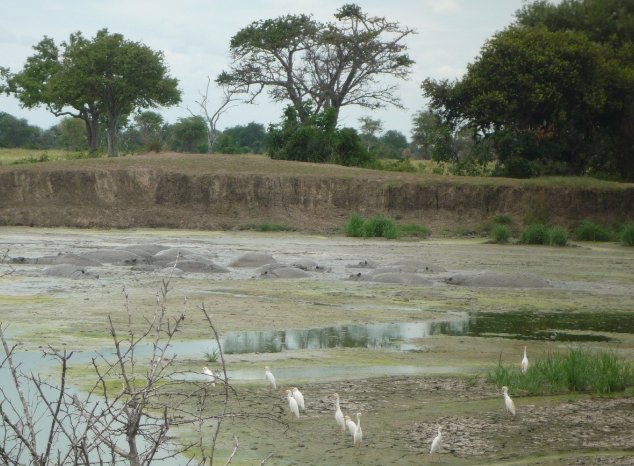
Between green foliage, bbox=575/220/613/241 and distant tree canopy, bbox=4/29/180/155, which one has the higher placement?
distant tree canopy, bbox=4/29/180/155

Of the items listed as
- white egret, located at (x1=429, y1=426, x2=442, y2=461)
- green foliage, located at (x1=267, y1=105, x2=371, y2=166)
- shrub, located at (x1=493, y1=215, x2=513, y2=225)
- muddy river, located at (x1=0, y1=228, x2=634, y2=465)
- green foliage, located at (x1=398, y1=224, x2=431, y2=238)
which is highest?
green foliage, located at (x1=267, y1=105, x2=371, y2=166)

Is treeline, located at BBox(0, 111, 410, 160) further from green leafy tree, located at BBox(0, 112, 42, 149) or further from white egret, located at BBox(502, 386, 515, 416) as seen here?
white egret, located at BBox(502, 386, 515, 416)

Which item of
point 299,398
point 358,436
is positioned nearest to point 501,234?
point 299,398

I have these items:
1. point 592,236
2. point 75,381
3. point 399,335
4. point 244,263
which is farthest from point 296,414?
point 592,236

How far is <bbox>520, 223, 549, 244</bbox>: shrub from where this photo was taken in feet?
94.2

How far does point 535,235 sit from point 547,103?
7693 mm

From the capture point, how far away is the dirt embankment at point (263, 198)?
3225 centimetres

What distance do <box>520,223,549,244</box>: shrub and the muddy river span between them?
135 centimetres

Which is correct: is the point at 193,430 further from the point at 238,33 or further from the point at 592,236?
the point at 238,33

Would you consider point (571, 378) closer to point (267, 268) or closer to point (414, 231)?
point (267, 268)

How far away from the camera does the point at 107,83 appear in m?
47.6

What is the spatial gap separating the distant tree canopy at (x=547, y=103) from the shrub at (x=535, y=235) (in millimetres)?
6517

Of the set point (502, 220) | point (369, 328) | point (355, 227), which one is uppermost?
point (502, 220)

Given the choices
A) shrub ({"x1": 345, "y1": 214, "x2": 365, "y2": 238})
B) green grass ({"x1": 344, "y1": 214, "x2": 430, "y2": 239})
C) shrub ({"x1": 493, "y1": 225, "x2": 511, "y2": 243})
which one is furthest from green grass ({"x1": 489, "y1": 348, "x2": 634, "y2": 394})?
shrub ({"x1": 345, "y1": 214, "x2": 365, "y2": 238})
